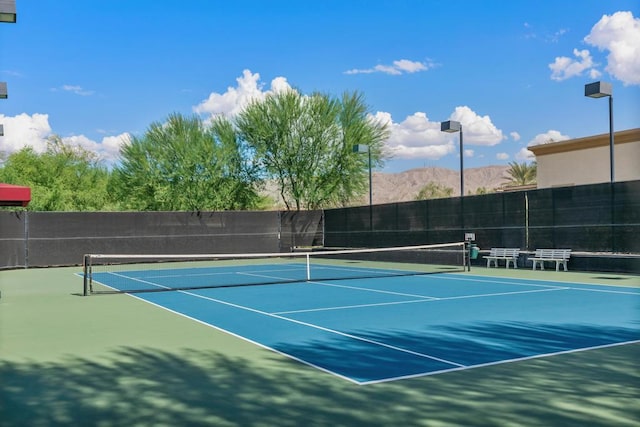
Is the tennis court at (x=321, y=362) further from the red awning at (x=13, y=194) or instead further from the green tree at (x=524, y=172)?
the green tree at (x=524, y=172)

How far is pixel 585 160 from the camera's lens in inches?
1422

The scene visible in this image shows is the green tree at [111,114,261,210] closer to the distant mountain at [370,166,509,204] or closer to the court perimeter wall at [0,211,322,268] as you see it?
the court perimeter wall at [0,211,322,268]

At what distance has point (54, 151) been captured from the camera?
59.4 meters

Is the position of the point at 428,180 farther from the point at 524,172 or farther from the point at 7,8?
the point at 7,8

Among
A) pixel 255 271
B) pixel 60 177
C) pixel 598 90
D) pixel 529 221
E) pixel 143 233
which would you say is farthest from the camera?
pixel 60 177

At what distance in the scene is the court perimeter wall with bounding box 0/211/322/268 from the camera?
24.9 metres

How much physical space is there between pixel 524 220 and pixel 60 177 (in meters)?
44.0

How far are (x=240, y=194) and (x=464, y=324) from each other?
1188 inches

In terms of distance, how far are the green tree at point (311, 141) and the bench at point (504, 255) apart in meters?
16.2

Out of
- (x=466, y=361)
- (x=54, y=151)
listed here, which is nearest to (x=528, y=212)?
(x=466, y=361)

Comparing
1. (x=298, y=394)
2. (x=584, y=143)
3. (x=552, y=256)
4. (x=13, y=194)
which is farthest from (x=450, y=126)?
(x=584, y=143)

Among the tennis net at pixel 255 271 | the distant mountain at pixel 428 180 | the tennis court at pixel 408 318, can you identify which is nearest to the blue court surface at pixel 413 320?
the tennis court at pixel 408 318

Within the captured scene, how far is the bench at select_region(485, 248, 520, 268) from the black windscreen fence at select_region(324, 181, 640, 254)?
0.27 meters

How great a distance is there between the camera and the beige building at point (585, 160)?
33250mm
